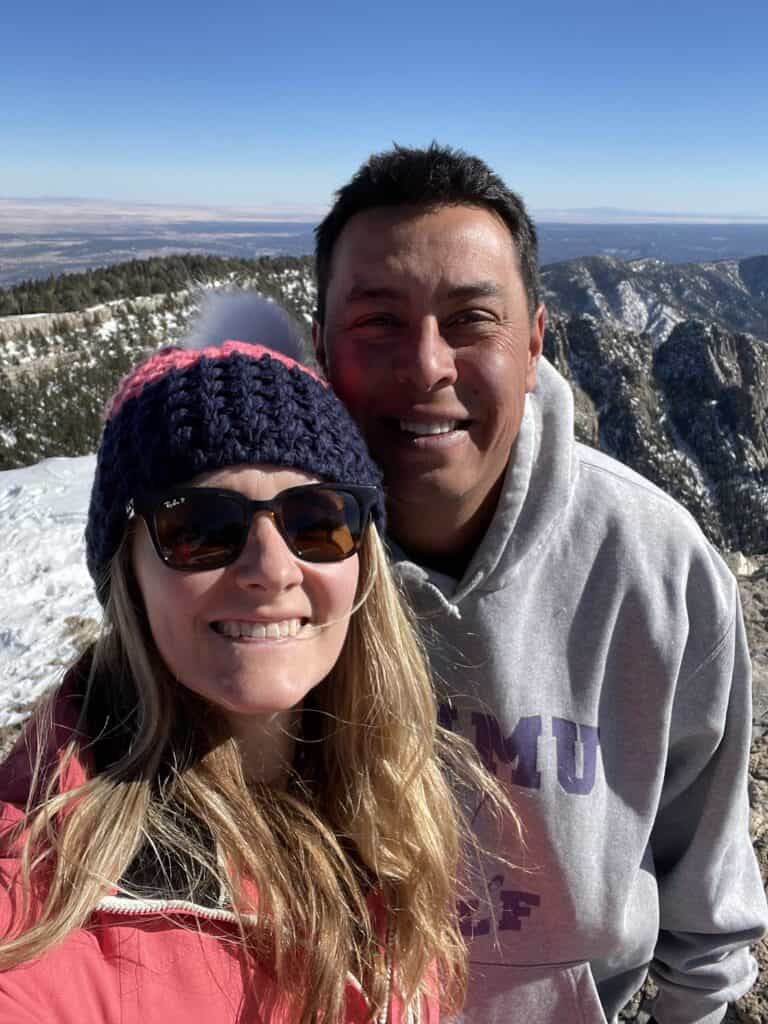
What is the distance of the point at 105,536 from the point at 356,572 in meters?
0.64

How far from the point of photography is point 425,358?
1.95 m

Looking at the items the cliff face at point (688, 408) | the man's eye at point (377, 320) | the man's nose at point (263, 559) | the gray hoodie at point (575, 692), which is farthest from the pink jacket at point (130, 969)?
the cliff face at point (688, 408)

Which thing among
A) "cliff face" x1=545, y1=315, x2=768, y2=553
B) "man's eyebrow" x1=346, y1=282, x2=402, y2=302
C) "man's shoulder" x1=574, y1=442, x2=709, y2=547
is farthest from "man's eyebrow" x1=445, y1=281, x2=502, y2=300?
"cliff face" x1=545, y1=315, x2=768, y2=553

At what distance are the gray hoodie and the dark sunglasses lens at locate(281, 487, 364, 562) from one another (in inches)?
19.8

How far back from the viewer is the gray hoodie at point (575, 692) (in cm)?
220

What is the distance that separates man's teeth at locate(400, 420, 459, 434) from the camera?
202 centimetres

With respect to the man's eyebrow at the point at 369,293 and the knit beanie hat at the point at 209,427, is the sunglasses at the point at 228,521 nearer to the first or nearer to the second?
the knit beanie hat at the point at 209,427

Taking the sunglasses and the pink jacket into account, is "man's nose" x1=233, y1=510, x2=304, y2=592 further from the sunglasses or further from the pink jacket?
the pink jacket

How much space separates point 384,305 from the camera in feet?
6.48

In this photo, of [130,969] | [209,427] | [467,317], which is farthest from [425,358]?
[130,969]

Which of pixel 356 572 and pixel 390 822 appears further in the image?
pixel 390 822

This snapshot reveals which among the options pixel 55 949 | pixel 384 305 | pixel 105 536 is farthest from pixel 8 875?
pixel 384 305

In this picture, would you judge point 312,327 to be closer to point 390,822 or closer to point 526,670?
point 526,670

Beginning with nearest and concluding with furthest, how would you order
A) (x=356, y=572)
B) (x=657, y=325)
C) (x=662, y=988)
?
1. (x=356, y=572)
2. (x=662, y=988)
3. (x=657, y=325)
